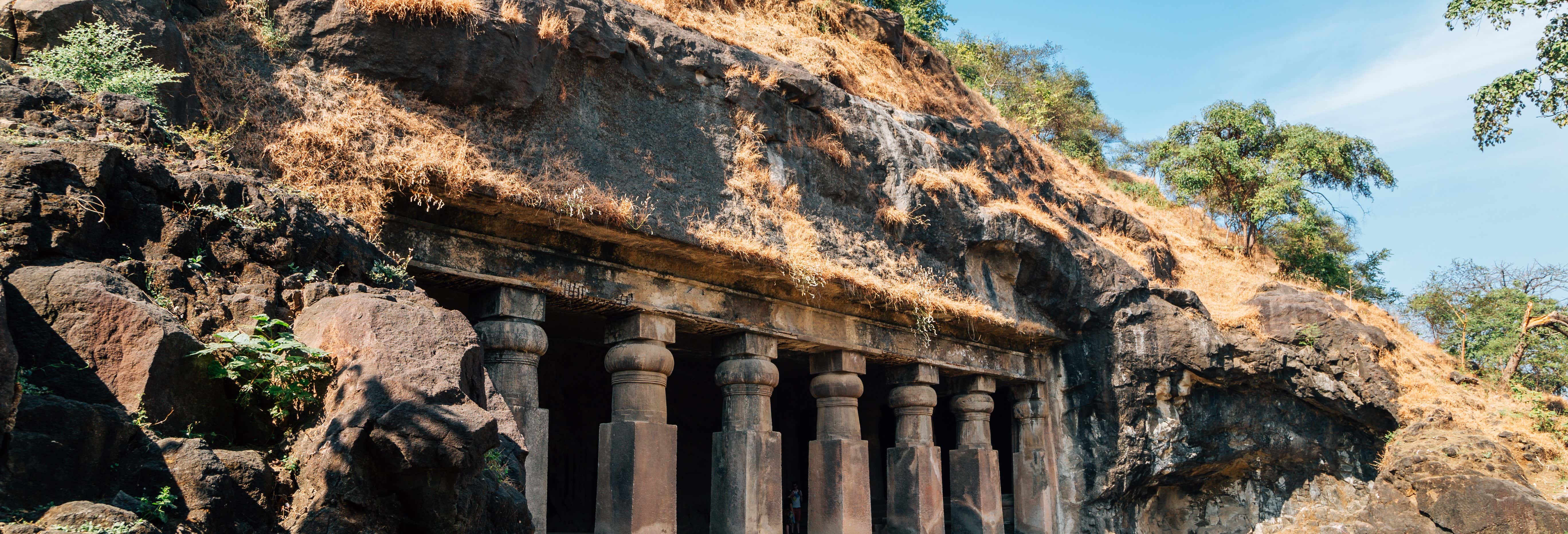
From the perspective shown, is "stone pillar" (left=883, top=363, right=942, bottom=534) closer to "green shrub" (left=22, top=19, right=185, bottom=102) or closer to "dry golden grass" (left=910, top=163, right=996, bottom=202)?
"dry golden grass" (left=910, top=163, right=996, bottom=202)

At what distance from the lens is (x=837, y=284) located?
422 inches

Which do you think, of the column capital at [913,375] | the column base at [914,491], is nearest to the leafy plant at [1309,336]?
the column capital at [913,375]

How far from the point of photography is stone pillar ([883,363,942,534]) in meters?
11.9

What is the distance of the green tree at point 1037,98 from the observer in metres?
27.7

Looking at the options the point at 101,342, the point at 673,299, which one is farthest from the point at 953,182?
the point at 101,342

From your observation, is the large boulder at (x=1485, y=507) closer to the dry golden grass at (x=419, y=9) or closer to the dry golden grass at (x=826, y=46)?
the dry golden grass at (x=826, y=46)

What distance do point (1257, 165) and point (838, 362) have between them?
43.2ft

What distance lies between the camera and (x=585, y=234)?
29.2 ft

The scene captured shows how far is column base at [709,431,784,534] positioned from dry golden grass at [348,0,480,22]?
14.9 feet

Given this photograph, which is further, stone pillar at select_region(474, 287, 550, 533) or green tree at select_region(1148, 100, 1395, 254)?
green tree at select_region(1148, 100, 1395, 254)

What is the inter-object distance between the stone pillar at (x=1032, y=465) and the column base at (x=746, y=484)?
473 centimetres

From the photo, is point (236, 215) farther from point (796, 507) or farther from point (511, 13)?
point (796, 507)

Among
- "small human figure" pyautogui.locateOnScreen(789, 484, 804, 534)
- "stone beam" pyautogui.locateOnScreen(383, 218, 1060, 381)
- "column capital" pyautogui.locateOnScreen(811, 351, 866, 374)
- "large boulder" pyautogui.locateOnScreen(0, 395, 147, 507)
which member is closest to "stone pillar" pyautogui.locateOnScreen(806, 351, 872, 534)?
"column capital" pyautogui.locateOnScreen(811, 351, 866, 374)

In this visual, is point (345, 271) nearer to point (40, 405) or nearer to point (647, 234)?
point (40, 405)
